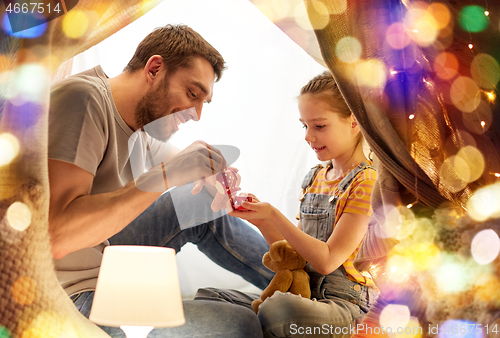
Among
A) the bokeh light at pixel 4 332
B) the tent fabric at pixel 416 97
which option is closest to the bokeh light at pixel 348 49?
the tent fabric at pixel 416 97

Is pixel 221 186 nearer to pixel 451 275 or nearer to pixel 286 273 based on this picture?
pixel 286 273

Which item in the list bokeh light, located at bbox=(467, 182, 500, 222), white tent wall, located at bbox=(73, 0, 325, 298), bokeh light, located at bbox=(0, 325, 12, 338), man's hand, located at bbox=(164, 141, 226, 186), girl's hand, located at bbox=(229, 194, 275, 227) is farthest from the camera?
white tent wall, located at bbox=(73, 0, 325, 298)

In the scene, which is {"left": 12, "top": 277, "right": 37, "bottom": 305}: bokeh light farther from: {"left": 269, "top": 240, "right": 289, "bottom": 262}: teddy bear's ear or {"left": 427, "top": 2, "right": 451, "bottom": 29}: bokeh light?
{"left": 427, "top": 2, "right": 451, "bottom": 29}: bokeh light

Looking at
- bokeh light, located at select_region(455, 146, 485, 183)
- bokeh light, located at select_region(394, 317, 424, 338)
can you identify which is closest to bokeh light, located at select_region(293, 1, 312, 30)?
bokeh light, located at select_region(455, 146, 485, 183)

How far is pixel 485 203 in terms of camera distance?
63cm

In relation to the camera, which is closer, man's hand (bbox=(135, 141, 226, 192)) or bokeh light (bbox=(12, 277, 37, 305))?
bokeh light (bbox=(12, 277, 37, 305))

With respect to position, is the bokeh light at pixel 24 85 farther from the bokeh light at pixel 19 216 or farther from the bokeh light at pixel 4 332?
the bokeh light at pixel 4 332

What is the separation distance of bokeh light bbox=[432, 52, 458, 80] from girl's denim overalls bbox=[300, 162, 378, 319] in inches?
13.5

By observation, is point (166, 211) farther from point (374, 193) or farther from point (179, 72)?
point (374, 193)

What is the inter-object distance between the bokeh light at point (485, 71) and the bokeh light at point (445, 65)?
0.03 metres

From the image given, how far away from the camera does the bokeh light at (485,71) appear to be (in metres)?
0.65

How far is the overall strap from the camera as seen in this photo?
0.96m

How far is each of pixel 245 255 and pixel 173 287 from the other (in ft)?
1.67

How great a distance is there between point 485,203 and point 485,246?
0.33 feet
